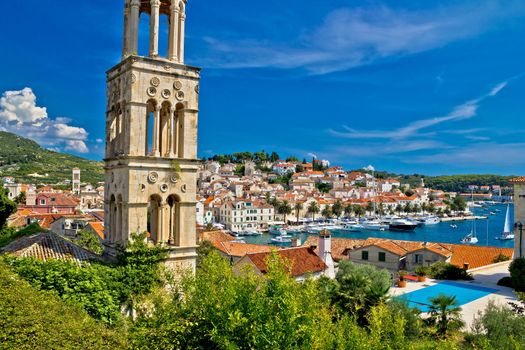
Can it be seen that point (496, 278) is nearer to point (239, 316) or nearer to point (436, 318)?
point (436, 318)

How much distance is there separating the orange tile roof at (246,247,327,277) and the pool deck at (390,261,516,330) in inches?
231

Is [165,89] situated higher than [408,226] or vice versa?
[165,89]

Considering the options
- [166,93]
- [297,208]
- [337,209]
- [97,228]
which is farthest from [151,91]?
[337,209]

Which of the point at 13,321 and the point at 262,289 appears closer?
the point at 13,321

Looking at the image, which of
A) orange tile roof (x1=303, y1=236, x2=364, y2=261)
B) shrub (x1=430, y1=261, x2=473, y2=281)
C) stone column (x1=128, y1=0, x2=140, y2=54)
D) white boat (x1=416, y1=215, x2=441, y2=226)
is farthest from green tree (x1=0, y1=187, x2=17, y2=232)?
white boat (x1=416, y1=215, x2=441, y2=226)

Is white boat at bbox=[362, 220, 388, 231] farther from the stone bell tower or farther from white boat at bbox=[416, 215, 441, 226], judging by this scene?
the stone bell tower

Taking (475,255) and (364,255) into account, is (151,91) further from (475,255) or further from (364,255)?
(475,255)

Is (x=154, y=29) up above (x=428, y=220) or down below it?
above

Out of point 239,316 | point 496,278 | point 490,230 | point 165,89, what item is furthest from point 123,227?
point 490,230

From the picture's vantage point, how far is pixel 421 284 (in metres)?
26.3

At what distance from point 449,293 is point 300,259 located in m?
9.77

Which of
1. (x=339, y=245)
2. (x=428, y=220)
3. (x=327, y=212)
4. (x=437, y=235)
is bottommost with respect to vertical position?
(x=437, y=235)

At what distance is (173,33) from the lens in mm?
14531

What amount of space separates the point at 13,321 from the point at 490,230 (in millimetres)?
126506
